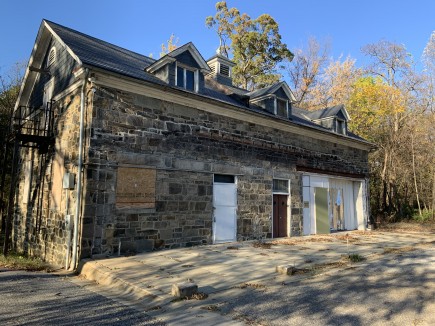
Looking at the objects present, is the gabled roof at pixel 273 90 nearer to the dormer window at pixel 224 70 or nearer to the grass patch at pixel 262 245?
the dormer window at pixel 224 70

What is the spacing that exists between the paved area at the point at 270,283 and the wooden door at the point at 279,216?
3430mm

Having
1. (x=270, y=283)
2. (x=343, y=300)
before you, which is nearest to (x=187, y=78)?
(x=270, y=283)

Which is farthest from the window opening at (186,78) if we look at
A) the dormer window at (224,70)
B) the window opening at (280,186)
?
the dormer window at (224,70)

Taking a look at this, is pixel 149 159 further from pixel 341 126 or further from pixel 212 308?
pixel 341 126

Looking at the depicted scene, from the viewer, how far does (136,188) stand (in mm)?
Answer: 10109

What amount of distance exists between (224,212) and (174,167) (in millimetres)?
2718

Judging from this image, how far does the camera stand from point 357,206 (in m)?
19.4

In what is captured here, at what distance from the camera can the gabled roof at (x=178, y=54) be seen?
1161 centimetres

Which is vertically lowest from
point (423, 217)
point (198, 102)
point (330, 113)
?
point (423, 217)

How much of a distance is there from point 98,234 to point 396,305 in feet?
23.9

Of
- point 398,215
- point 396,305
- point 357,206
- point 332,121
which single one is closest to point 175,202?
point 396,305

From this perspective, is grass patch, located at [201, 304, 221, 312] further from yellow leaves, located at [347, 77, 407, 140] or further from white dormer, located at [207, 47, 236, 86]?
yellow leaves, located at [347, 77, 407, 140]

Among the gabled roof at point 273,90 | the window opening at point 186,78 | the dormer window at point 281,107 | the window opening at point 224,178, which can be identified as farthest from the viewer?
the dormer window at point 281,107

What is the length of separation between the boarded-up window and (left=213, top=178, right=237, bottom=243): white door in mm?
2628
